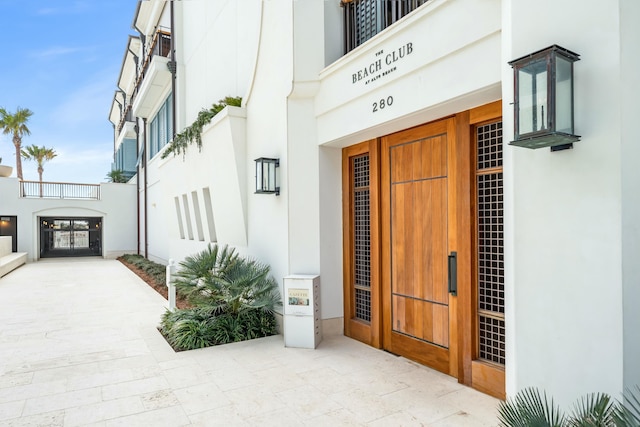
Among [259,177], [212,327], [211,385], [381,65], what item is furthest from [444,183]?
[212,327]

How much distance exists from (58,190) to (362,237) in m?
21.8

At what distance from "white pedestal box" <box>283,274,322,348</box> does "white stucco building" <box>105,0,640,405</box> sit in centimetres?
43

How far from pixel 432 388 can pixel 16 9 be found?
29.3 metres

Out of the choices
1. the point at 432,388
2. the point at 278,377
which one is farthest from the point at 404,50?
the point at 278,377

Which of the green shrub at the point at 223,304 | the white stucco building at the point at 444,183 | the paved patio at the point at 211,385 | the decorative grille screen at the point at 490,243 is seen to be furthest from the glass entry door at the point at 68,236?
the decorative grille screen at the point at 490,243

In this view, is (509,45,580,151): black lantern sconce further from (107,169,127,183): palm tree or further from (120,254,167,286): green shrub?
(107,169,127,183): palm tree

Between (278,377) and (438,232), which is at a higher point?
(438,232)

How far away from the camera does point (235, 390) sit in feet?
→ 14.0

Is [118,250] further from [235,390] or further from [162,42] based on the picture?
[235,390]

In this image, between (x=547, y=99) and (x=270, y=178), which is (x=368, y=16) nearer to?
(x=270, y=178)

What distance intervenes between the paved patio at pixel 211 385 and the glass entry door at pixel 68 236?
2000 cm

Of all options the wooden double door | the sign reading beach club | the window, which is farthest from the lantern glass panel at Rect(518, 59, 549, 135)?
the window

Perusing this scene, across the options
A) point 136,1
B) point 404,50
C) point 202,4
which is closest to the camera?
point 404,50

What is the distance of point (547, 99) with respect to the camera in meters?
2.57
